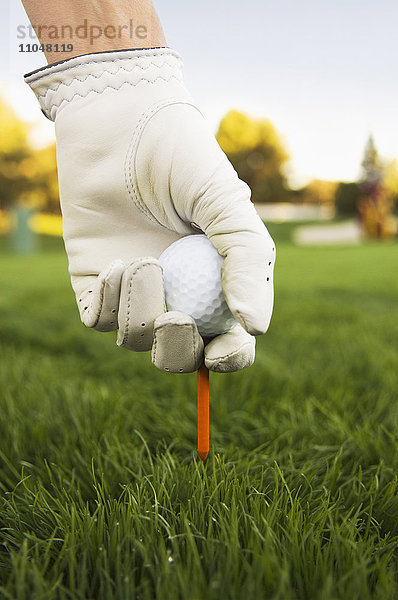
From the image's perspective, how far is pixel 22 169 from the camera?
2570cm

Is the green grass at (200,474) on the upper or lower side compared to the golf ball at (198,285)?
lower

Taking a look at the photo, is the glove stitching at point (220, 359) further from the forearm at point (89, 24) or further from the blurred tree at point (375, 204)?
the blurred tree at point (375, 204)

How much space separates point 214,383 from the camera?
236cm

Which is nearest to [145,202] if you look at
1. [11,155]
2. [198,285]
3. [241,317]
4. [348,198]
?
[198,285]

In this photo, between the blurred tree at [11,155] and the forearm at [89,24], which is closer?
the forearm at [89,24]

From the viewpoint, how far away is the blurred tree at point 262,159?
36938 millimetres

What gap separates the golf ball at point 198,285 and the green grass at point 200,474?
14.3 inches

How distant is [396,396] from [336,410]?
0.36 metres

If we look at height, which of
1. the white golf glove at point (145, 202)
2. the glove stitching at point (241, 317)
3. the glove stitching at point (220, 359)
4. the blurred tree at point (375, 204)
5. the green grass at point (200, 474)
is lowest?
the blurred tree at point (375, 204)

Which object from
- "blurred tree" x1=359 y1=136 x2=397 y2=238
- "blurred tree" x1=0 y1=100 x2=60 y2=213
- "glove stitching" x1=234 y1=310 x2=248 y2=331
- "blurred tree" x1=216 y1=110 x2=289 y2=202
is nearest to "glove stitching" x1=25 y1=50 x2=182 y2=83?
"glove stitching" x1=234 y1=310 x2=248 y2=331

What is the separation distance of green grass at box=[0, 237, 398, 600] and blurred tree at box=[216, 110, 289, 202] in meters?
35.2

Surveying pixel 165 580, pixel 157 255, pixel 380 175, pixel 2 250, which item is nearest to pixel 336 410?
pixel 157 255

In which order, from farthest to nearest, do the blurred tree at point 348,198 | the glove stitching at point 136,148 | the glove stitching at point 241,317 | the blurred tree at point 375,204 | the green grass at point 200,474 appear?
the blurred tree at point 348,198 → the blurred tree at point 375,204 → the glove stitching at point 136,148 → the glove stitching at point 241,317 → the green grass at point 200,474

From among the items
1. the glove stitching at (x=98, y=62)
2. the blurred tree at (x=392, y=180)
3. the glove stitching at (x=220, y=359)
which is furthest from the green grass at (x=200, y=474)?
the blurred tree at (x=392, y=180)
